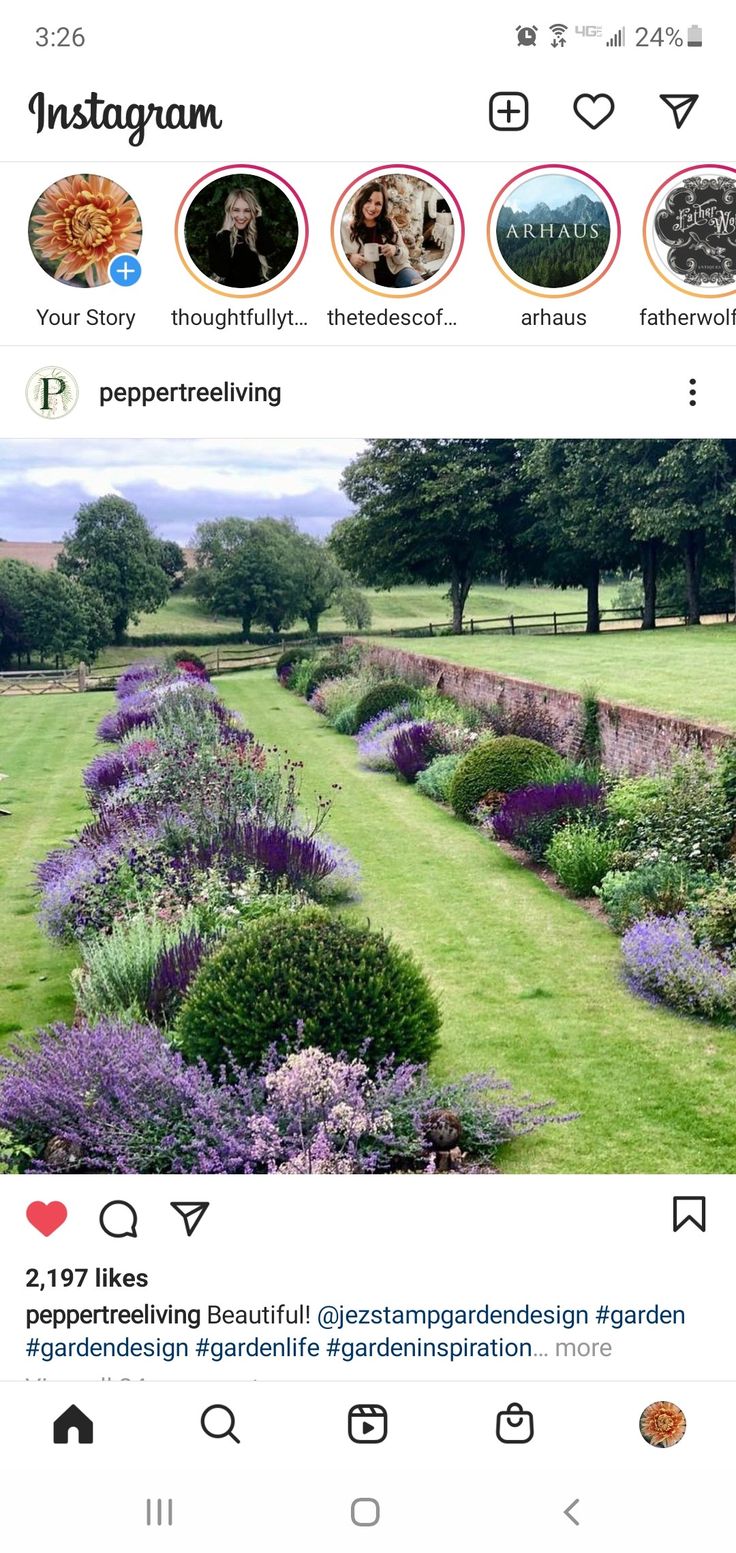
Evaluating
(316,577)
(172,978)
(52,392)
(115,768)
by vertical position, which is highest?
(316,577)

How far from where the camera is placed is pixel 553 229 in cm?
431

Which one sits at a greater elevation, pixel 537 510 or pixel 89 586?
pixel 537 510

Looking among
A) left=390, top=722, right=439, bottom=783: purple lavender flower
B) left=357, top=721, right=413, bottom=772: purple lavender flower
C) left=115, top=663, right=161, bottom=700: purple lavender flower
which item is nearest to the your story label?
left=390, top=722, right=439, bottom=783: purple lavender flower

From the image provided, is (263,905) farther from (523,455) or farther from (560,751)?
(523,455)

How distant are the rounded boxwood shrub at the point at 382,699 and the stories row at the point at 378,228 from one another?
16429 millimetres

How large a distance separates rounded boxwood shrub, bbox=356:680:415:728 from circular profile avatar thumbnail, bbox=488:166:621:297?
16.4m

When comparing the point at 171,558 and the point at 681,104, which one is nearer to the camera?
the point at 681,104

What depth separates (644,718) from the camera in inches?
505

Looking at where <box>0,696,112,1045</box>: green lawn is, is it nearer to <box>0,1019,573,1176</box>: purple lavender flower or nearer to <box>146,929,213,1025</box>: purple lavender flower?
<box>146,929,213,1025</box>: purple lavender flower

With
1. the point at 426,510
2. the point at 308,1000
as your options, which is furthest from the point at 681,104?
the point at 426,510

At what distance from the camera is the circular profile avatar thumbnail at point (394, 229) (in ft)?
14.0
